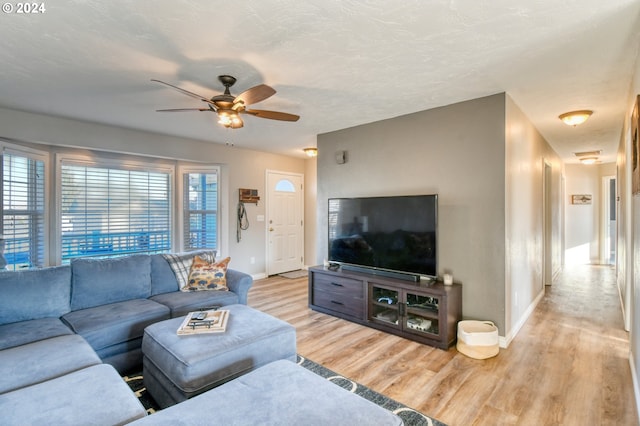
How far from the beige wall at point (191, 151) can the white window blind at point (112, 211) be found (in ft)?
1.27

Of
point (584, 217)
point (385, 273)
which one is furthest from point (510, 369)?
point (584, 217)

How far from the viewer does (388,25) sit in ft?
6.49

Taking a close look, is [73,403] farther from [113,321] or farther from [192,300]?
[192,300]

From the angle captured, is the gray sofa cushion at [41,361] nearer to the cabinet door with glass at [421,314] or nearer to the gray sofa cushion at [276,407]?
the gray sofa cushion at [276,407]

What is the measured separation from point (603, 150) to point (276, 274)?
257 inches

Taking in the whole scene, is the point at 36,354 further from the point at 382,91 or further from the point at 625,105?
the point at 625,105

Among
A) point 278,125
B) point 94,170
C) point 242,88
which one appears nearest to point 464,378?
point 242,88

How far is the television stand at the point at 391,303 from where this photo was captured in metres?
3.10

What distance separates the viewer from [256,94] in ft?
8.00

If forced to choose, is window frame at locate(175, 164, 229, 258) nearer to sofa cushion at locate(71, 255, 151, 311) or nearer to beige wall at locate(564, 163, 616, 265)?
sofa cushion at locate(71, 255, 151, 311)

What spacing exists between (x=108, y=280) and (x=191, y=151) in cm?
268

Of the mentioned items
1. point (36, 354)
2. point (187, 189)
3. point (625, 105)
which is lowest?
point (36, 354)

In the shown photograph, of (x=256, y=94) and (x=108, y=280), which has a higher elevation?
(x=256, y=94)

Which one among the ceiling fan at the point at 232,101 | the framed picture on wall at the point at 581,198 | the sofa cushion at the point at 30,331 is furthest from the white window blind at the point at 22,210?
the framed picture on wall at the point at 581,198
